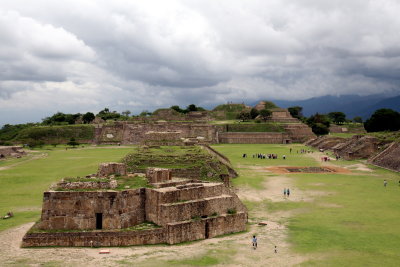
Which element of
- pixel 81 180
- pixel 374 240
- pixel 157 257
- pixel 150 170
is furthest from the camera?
pixel 150 170

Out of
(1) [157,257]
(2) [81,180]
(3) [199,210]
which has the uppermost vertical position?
(2) [81,180]

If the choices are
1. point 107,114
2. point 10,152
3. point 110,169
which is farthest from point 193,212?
point 107,114

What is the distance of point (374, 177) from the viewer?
37719mm

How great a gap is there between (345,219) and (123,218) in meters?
13.1

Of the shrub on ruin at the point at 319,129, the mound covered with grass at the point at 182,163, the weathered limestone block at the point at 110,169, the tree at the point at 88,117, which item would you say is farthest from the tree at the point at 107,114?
the weathered limestone block at the point at 110,169

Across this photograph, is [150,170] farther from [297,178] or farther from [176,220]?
[297,178]

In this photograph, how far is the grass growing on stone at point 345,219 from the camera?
625 inches

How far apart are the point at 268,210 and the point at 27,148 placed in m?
62.2

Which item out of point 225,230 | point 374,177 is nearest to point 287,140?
point 374,177

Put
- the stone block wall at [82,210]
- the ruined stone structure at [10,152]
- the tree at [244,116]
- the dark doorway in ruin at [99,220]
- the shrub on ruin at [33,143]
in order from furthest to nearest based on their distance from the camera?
1. the tree at [244,116]
2. the shrub on ruin at [33,143]
3. the ruined stone structure at [10,152]
4. the dark doorway in ruin at [99,220]
5. the stone block wall at [82,210]

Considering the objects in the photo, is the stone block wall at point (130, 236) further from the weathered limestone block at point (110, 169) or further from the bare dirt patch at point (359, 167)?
the bare dirt patch at point (359, 167)

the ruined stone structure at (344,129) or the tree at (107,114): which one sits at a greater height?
the tree at (107,114)

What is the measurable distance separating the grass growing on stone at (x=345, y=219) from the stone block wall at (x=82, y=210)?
877 cm

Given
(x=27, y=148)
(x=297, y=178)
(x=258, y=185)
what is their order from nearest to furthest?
(x=258, y=185) < (x=297, y=178) < (x=27, y=148)
